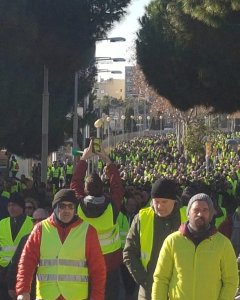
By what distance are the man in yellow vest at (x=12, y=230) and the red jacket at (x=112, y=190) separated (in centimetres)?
80

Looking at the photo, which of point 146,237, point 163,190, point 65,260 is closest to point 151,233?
point 146,237

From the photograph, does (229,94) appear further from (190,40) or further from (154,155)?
(154,155)

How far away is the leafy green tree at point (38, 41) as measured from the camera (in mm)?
20281

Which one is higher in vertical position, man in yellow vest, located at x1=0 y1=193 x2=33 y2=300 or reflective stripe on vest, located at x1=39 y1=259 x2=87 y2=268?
reflective stripe on vest, located at x1=39 y1=259 x2=87 y2=268

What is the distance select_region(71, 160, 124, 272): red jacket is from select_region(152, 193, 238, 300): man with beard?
2564 mm

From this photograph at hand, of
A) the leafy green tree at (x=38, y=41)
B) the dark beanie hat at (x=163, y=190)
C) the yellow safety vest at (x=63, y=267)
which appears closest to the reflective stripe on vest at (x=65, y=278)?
the yellow safety vest at (x=63, y=267)

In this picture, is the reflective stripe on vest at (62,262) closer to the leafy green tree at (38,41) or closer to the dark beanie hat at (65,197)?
the dark beanie hat at (65,197)

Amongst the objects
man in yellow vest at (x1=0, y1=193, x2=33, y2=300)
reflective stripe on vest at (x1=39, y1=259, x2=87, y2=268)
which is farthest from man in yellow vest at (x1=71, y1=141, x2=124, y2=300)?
reflective stripe on vest at (x1=39, y1=259, x2=87, y2=268)

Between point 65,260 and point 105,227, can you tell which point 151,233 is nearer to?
point 65,260

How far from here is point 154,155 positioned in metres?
51.7

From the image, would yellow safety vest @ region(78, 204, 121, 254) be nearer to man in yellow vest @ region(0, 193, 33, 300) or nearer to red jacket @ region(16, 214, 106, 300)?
man in yellow vest @ region(0, 193, 33, 300)

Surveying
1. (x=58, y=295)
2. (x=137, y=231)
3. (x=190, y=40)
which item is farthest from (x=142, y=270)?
(x=190, y=40)

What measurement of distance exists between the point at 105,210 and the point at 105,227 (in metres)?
0.18

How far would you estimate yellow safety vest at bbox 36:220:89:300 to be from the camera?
19.9ft
